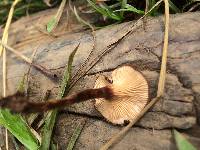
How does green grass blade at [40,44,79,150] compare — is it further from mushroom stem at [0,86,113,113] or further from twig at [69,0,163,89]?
mushroom stem at [0,86,113,113]

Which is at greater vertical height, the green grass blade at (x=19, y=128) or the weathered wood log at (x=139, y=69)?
the weathered wood log at (x=139, y=69)

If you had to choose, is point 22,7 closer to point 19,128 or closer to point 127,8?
Answer: point 127,8

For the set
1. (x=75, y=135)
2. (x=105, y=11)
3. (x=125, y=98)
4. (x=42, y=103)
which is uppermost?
(x=105, y=11)

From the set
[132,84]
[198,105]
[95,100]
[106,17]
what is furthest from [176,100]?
[106,17]

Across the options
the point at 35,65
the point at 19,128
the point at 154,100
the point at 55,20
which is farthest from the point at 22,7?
the point at 154,100

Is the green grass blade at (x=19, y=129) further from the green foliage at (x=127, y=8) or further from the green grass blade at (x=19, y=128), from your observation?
the green foliage at (x=127, y=8)

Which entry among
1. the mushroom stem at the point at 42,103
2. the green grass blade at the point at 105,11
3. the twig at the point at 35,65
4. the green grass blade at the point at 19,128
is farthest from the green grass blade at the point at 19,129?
the green grass blade at the point at 105,11
